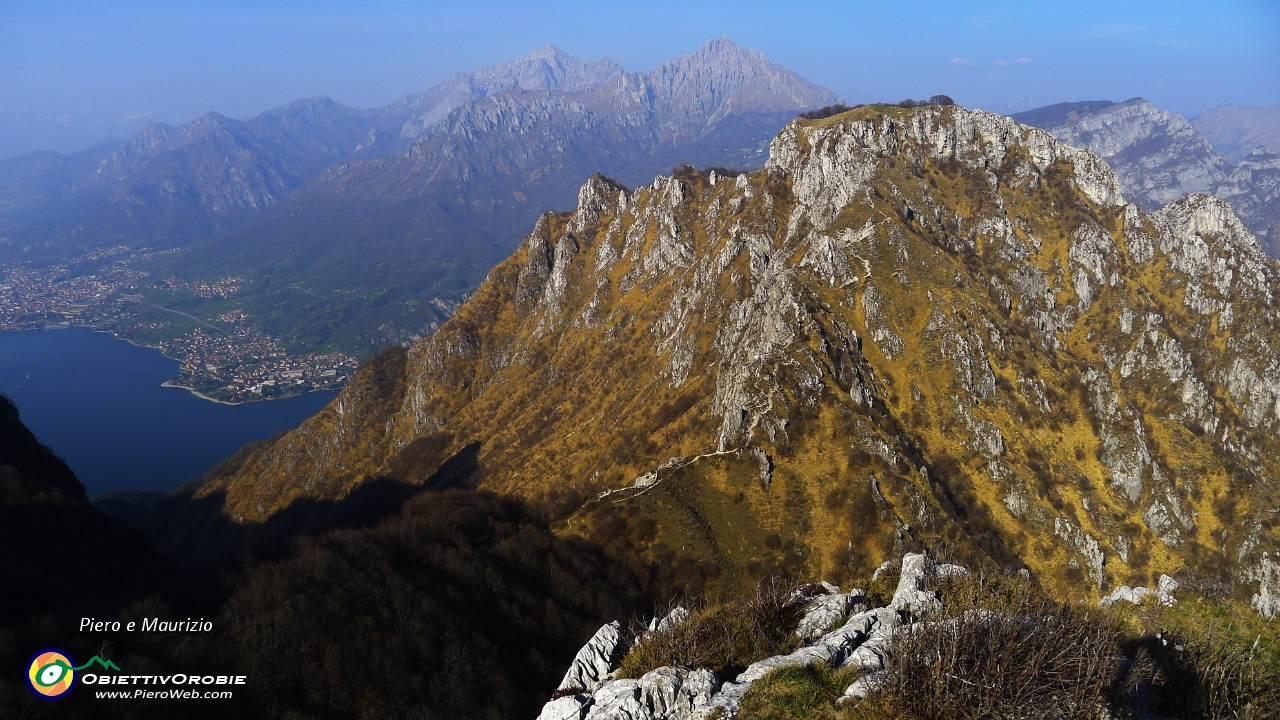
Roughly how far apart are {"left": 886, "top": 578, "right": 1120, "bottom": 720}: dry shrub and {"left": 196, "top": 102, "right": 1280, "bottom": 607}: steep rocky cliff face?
25604 mm

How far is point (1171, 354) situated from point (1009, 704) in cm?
14244

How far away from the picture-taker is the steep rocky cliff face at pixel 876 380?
79688 mm

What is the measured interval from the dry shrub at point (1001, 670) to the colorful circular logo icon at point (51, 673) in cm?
4497

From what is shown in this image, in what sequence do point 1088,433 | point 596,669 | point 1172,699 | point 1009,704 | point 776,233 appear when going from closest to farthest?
point 1009,704, point 1172,699, point 596,669, point 1088,433, point 776,233

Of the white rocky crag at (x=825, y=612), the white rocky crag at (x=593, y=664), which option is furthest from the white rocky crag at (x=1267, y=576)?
the white rocky crag at (x=593, y=664)

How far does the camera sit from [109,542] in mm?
66000

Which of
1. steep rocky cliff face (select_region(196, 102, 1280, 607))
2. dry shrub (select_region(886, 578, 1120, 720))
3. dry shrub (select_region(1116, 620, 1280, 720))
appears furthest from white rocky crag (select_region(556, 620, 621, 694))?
steep rocky cliff face (select_region(196, 102, 1280, 607))

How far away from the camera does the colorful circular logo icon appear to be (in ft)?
106

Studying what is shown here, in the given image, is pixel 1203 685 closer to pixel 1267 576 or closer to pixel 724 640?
pixel 724 640

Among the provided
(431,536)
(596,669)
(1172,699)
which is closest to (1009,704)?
(1172,699)

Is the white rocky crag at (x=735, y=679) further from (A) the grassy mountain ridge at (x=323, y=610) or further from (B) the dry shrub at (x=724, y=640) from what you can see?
(A) the grassy mountain ridge at (x=323, y=610)

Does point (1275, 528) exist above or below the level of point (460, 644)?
below

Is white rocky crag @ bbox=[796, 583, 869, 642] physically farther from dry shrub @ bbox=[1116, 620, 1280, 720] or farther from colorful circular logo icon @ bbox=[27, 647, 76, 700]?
colorful circular logo icon @ bbox=[27, 647, 76, 700]

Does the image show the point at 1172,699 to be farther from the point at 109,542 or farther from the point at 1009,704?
the point at 109,542
